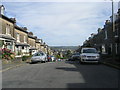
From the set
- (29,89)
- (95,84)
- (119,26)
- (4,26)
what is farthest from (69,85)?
(4,26)

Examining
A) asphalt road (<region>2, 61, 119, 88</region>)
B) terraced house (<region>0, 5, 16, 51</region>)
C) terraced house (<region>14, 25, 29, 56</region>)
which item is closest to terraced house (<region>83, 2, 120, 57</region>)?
asphalt road (<region>2, 61, 119, 88</region>)

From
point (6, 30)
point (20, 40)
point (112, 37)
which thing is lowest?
point (112, 37)

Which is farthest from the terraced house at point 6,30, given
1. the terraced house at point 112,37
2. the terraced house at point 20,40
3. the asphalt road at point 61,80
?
the asphalt road at point 61,80

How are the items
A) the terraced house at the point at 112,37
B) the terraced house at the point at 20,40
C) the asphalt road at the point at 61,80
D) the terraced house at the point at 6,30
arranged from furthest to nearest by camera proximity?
1. the terraced house at the point at 20,40
2. the terraced house at the point at 6,30
3. the terraced house at the point at 112,37
4. the asphalt road at the point at 61,80

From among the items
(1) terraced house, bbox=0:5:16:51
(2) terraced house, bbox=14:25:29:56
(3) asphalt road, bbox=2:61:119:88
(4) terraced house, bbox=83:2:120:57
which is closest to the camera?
(3) asphalt road, bbox=2:61:119:88

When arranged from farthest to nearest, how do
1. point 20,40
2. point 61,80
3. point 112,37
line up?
point 20,40 < point 112,37 < point 61,80

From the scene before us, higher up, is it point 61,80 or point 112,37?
point 112,37

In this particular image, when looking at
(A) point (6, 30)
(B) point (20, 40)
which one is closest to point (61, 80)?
(A) point (6, 30)

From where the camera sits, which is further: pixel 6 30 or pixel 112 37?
pixel 6 30

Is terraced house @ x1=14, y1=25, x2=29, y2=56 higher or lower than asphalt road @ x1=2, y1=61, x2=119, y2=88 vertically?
higher

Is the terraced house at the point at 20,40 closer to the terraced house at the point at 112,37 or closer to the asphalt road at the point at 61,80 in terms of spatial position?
the terraced house at the point at 112,37

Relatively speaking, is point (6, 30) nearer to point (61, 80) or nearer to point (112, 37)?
point (112, 37)

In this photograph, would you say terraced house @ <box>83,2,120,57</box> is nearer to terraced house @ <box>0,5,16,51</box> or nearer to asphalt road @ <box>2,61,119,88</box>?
asphalt road @ <box>2,61,119,88</box>

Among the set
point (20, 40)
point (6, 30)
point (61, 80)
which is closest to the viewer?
point (61, 80)
